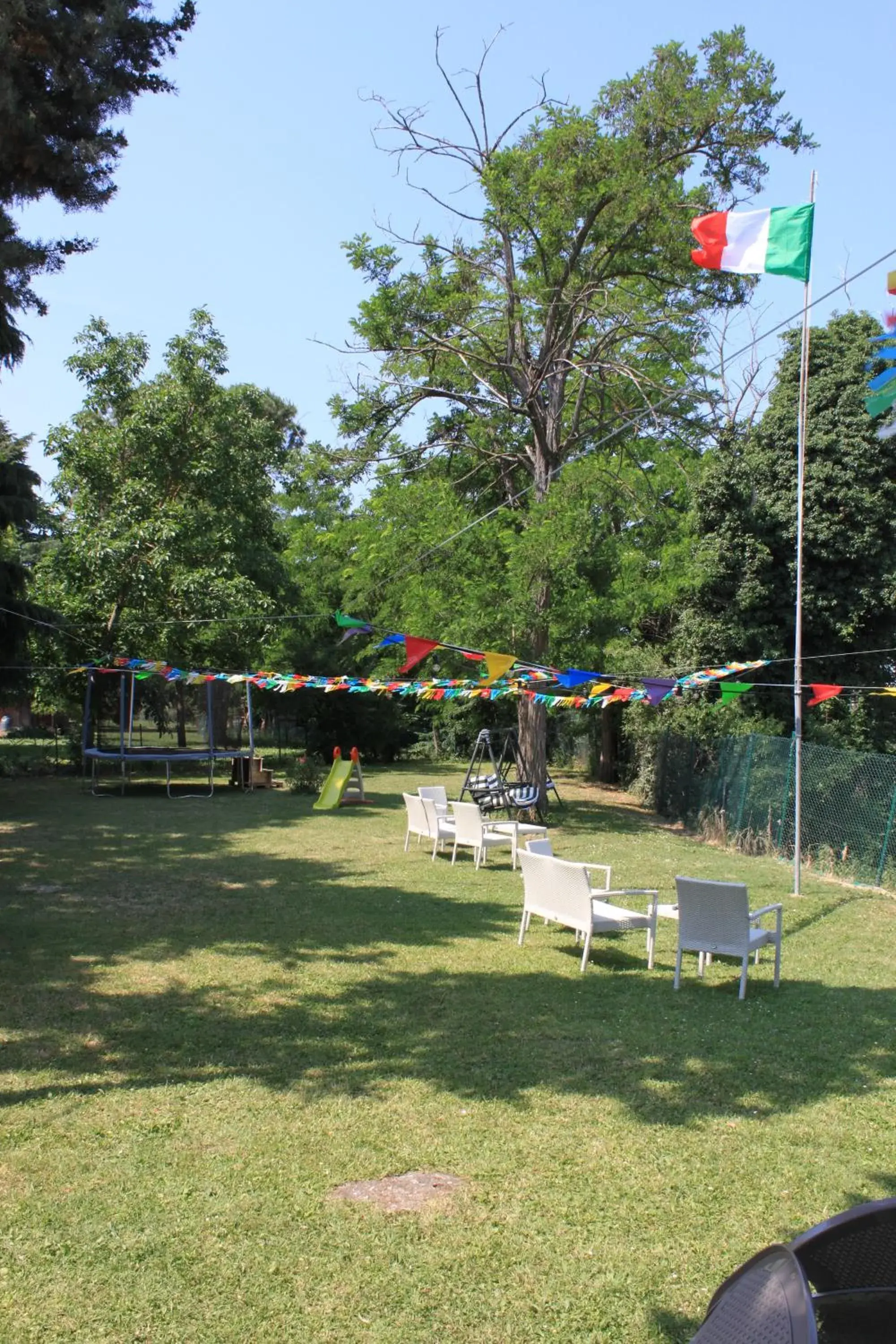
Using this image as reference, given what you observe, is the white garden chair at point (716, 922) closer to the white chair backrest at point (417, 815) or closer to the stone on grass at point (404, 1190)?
the stone on grass at point (404, 1190)

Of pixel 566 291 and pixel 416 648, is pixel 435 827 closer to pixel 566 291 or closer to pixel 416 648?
pixel 416 648

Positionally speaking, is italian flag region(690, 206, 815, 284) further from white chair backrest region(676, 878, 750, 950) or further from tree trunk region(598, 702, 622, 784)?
tree trunk region(598, 702, 622, 784)

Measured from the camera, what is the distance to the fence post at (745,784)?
49.6 feet

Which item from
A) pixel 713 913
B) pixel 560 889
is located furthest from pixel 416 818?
pixel 713 913

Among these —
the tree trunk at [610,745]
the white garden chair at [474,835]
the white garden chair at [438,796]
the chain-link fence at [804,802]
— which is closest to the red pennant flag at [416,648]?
the white garden chair at [474,835]

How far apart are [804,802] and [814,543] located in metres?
6.17

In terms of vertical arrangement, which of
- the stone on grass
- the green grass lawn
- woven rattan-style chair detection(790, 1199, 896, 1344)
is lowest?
the stone on grass

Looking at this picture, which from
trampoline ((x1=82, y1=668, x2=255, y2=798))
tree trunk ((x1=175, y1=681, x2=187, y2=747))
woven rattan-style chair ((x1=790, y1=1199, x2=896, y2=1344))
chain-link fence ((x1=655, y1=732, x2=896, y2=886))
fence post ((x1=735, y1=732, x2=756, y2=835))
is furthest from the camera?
tree trunk ((x1=175, y1=681, x2=187, y2=747))

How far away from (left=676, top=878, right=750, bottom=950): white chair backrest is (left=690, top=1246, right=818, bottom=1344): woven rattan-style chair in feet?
17.0

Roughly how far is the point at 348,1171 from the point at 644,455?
60.6 feet

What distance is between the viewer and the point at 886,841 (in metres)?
12.0

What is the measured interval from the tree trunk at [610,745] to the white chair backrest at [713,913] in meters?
19.4

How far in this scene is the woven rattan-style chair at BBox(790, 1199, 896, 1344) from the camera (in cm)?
192

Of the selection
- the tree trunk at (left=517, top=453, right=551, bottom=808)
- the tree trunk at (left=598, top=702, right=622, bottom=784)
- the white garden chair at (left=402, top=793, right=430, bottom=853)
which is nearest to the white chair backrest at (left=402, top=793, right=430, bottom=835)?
the white garden chair at (left=402, top=793, right=430, bottom=853)
